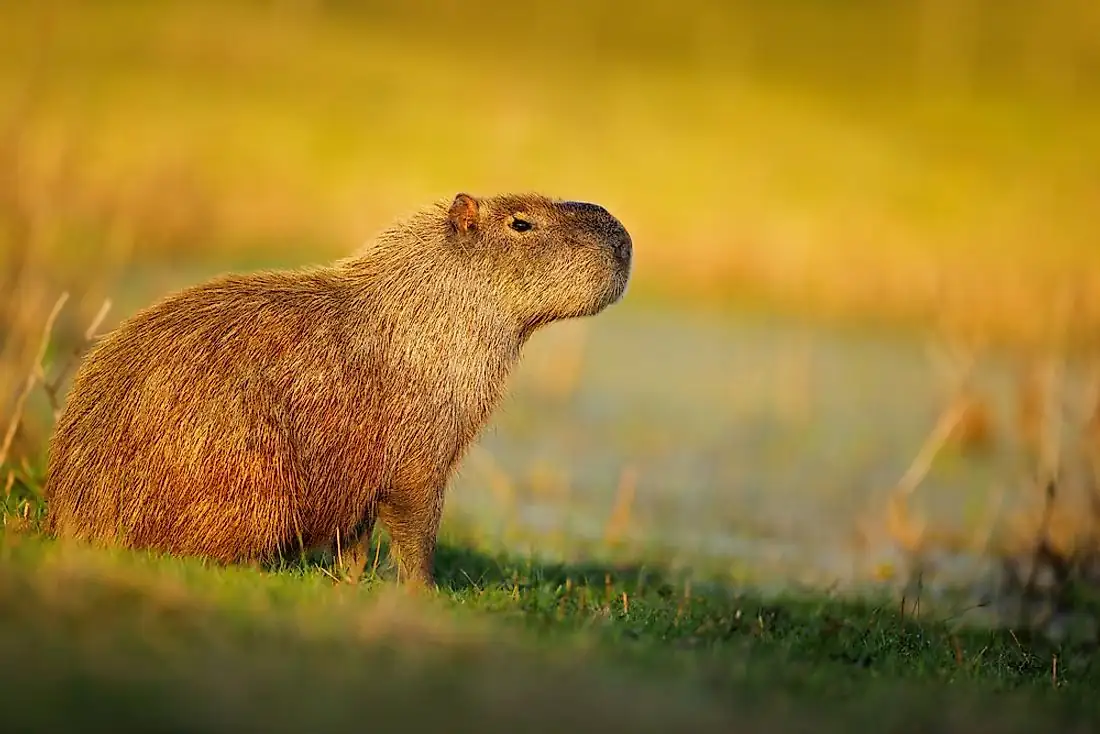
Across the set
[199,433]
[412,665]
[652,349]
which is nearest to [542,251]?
[199,433]

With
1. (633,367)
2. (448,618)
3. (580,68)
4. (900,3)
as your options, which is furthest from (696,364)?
(900,3)

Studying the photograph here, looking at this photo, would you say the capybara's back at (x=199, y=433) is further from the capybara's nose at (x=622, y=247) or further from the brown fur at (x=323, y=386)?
the capybara's nose at (x=622, y=247)

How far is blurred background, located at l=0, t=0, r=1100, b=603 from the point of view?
10.7m

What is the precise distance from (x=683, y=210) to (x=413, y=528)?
18665 millimetres

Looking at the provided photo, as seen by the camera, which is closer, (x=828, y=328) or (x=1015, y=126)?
(x=828, y=328)

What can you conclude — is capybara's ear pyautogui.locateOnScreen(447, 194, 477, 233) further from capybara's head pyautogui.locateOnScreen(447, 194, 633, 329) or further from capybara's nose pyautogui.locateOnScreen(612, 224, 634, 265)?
capybara's nose pyautogui.locateOnScreen(612, 224, 634, 265)

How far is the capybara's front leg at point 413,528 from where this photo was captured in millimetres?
6004

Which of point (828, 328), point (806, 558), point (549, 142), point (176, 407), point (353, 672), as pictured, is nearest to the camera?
point (353, 672)

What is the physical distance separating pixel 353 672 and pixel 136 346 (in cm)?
243

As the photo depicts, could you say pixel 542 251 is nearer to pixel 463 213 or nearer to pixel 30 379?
pixel 463 213

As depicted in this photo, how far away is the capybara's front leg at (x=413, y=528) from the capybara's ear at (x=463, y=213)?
1187 mm

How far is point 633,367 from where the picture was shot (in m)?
16.2

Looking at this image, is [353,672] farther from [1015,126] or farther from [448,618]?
[1015,126]

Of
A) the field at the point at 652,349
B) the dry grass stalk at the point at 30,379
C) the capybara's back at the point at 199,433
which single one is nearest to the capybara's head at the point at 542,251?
the field at the point at 652,349
